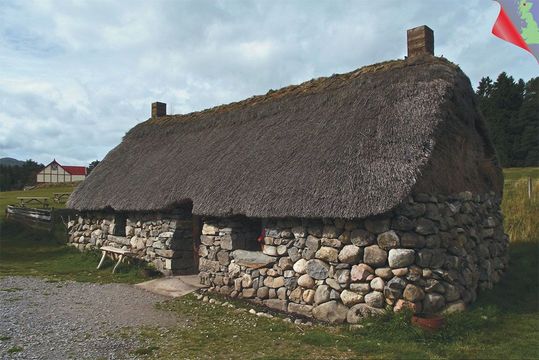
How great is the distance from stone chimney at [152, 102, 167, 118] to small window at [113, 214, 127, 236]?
4.97 m

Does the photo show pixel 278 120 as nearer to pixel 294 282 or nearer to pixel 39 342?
pixel 294 282

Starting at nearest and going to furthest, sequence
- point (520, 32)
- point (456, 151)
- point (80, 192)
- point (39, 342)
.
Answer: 1. point (520, 32)
2. point (39, 342)
3. point (456, 151)
4. point (80, 192)

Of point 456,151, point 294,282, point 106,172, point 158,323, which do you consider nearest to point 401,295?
point 294,282

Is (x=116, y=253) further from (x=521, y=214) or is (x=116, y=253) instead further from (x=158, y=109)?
(x=521, y=214)

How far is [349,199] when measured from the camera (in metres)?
6.37

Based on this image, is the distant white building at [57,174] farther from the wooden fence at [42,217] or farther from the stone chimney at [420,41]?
the stone chimney at [420,41]

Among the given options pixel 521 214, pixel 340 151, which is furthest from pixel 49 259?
pixel 521 214

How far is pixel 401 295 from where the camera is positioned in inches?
237

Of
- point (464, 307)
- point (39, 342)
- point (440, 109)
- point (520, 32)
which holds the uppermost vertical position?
point (520, 32)

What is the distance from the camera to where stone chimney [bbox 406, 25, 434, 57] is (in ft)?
27.0

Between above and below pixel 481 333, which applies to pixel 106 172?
above

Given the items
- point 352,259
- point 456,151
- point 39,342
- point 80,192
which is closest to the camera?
point 39,342

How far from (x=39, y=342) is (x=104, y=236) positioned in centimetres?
755

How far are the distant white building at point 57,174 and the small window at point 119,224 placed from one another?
48652mm
